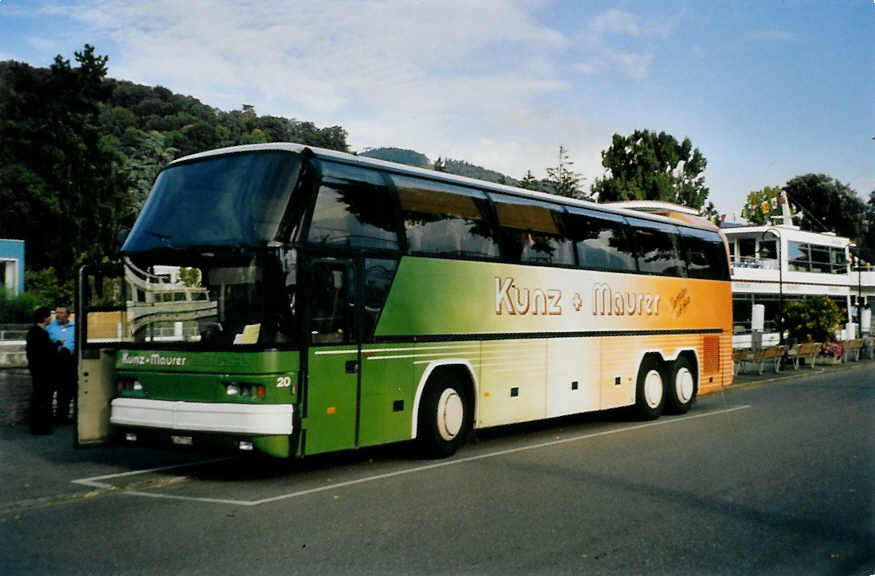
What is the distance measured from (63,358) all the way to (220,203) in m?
5.39

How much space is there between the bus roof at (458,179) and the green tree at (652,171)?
122 ft

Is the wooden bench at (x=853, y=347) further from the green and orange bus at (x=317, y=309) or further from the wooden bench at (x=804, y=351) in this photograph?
the green and orange bus at (x=317, y=309)

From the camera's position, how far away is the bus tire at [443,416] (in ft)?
36.8

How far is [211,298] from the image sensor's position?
960cm

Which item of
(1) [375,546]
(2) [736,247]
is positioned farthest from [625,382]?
(2) [736,247]

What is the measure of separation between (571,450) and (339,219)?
15.6ft

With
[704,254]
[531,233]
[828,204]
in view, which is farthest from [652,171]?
[531,233]

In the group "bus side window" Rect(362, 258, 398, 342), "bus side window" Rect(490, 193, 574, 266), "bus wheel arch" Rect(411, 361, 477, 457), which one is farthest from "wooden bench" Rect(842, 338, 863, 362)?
"bus side window" Rect(362, 258, 398, 342)

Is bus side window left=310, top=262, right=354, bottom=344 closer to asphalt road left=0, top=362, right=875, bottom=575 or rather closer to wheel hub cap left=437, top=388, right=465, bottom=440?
asphalt road left=0, top=362, right=875, bottom=575

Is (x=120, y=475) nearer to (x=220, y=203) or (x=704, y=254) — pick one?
(x=220, y=203)

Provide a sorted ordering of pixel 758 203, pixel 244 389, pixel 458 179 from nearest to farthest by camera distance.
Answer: pixel 244 389, pixel 458 179, pixel 758 203

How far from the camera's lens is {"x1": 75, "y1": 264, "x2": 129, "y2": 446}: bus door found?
10094 mm

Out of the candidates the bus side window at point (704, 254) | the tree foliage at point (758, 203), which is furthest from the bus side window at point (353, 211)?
the tree foliage at point (758, 203)

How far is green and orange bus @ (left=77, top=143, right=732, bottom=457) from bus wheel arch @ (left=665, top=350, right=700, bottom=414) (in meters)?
4.32
